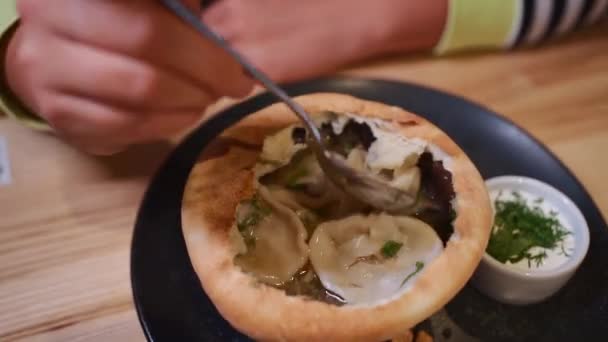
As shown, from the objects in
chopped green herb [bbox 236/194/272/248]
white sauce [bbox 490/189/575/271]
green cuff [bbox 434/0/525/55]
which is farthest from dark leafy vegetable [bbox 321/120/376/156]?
green cuff [bbox 434/0/525/55]

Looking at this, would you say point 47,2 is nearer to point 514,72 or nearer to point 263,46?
point 263,46

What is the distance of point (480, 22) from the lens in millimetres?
1030

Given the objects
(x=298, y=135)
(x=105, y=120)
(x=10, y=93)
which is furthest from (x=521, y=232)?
(x=10, y=93)

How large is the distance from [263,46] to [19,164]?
41 centimetres

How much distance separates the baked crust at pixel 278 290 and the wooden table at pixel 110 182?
0.16 m

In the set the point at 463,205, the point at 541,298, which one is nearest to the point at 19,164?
the point at 463,205

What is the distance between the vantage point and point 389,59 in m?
1.06

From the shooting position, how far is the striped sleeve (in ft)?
3.37

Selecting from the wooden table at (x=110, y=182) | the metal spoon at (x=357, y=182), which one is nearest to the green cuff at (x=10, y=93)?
the wooden table at (x=110, y=182)

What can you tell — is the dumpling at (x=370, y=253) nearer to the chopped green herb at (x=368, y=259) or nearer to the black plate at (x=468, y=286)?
the chopped green herb at (x=368, y=259)

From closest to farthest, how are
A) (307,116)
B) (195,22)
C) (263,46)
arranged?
(195,22) → (307,116) → (263,46)

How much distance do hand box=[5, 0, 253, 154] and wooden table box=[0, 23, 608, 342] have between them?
0.14 m

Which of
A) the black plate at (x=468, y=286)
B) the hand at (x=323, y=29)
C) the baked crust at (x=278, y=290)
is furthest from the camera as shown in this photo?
the hand at (x=323, y=29)

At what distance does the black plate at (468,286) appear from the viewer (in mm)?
684
